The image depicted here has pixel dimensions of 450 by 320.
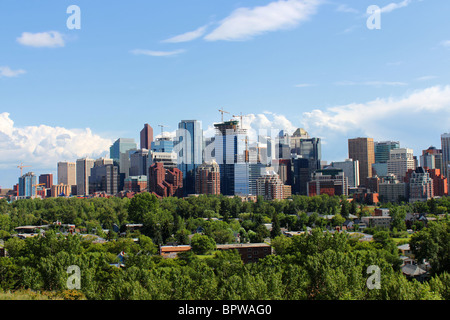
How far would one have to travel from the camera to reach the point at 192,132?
156125 mm

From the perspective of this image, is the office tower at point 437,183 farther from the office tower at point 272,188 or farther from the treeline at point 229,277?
the treeline at point 229,277

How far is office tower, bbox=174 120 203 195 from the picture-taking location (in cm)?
15412

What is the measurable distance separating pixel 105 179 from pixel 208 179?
50484mm

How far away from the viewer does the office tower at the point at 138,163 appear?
553 feet

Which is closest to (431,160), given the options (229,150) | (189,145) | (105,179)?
(229,150)

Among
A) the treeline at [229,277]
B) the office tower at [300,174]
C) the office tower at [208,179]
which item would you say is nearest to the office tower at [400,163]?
the office tower at [300,174]

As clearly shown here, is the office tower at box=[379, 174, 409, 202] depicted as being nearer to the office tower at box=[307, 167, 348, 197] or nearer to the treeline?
the office tower at box=[307, 167, 348, 197]

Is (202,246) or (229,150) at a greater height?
(229,150)

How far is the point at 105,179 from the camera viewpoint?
171m

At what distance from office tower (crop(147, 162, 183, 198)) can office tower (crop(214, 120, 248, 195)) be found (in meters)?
15.4

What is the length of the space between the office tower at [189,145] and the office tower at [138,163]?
1687cm

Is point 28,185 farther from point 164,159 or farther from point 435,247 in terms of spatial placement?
point 435,247

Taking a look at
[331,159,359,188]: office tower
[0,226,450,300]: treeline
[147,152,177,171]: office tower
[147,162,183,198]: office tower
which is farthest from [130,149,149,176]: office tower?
[0,226,450,300]: treeline
